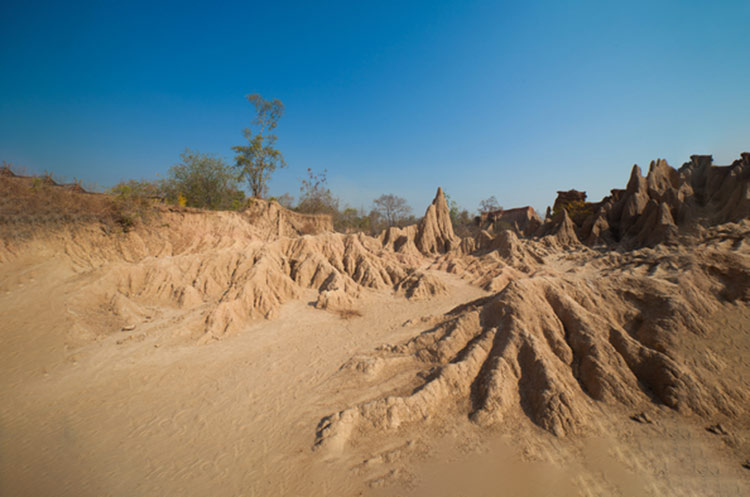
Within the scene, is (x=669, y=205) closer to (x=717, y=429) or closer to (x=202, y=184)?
(x=717, y=429)

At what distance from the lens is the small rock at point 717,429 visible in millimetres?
5298

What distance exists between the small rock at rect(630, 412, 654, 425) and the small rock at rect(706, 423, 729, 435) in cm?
86

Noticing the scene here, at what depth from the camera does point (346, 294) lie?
50.1 ft

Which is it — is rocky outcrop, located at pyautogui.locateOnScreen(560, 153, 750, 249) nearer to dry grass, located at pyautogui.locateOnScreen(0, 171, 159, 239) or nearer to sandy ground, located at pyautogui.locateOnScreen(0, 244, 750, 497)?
sandy ground, located at pyautogui.locateOnScreen(0, 244, 750, 497)

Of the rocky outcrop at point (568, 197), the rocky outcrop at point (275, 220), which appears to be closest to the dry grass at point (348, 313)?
the rocky outcrop at point (275, 220)

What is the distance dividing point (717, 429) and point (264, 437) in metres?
8.47

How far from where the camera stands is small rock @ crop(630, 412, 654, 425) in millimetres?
5633

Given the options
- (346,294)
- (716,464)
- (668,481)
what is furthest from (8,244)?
(716,464)

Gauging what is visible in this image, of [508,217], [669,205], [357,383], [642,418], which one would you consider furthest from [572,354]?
[508,217]

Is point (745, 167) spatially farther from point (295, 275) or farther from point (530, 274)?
point (295, 275)

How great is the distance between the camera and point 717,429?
5.35m

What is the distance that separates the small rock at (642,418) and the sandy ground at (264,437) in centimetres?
10

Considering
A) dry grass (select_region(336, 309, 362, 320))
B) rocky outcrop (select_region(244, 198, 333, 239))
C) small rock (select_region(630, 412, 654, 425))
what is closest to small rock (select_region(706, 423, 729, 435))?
small rock (select_region(630, 412, 654, 425))

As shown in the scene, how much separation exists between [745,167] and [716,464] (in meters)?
28.5
